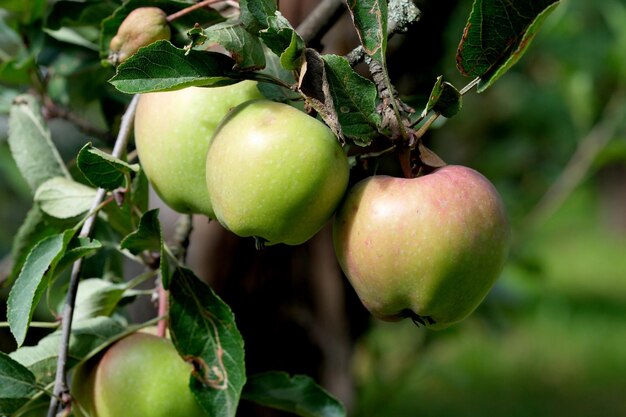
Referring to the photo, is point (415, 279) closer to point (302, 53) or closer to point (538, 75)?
point (302, 53)

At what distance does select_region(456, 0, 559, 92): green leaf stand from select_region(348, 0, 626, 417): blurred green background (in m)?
0.87

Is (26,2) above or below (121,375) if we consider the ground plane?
above

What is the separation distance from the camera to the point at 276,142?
59 centimetres

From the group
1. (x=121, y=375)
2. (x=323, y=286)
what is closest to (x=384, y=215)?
(x=121, y=375)

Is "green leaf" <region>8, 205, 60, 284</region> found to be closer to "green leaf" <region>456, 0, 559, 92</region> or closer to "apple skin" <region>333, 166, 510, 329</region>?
"apple skin" <region>333, 166, 510, 329</region>

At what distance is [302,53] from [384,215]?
13 centimetres

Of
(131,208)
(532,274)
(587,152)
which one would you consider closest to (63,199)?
(131,208)

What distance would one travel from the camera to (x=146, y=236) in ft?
2.30

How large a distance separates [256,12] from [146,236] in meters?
0.22

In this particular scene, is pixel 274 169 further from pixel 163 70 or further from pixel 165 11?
pixel 165 11

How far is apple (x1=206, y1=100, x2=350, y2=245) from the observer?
59 centimetres

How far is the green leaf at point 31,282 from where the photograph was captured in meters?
0.62

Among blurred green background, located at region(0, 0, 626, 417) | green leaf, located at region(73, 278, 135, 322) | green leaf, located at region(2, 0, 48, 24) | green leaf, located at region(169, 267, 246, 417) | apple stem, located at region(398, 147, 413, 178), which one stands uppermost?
apple stem, located at region(398, 147, 413, 178)

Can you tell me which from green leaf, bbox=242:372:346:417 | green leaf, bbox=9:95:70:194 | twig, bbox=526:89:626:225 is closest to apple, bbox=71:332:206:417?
green leaf, bbox=242:372:346:417
